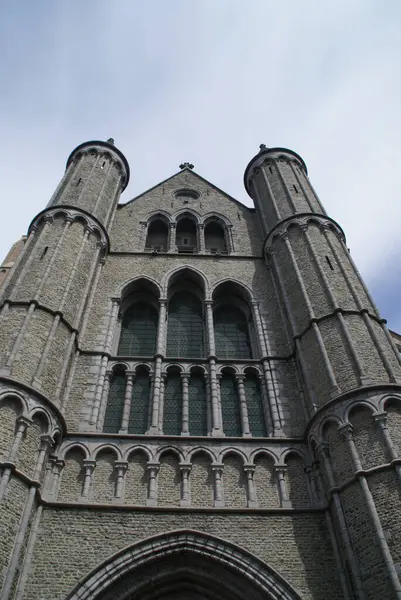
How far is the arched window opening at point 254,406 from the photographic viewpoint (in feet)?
35.3

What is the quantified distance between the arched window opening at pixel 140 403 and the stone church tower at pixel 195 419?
3 cm

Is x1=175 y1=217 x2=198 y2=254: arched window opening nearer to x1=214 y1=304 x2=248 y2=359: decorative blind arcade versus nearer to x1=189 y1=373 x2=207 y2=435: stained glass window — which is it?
x1=214 y1=304 x2=248 y2=359: decorative blind arcade

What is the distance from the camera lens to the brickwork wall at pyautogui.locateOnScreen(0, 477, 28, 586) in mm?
7441

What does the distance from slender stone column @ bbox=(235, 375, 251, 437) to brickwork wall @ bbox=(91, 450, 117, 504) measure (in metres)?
2.46

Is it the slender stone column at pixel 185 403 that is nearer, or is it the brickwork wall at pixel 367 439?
the brickwork wall at pixel 367 439

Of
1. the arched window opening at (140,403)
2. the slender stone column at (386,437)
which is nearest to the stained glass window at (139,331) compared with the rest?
the arched window opening at (140,403)

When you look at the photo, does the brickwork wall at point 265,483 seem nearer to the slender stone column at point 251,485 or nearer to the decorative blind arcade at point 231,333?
the slender stone column at point 251,485

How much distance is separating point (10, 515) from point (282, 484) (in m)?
4.24

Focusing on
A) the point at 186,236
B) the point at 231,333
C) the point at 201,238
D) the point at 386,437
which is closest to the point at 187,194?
the point at 186,236

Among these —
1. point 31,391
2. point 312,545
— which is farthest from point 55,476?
point 312,545

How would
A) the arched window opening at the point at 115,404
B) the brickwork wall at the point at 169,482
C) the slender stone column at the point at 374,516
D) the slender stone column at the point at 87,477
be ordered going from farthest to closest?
1. the arched window opening at the point at 115,404
2. the brickwork wall at the point at 169,482
3. the slender stone column at the point at 87,477
4. the slender stone column at the point at 374,516

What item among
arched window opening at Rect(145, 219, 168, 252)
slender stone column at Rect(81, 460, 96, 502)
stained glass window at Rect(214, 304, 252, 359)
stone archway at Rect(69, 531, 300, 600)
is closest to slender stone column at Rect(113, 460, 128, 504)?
slender stone column at Rect(81, 460, 96, 502)

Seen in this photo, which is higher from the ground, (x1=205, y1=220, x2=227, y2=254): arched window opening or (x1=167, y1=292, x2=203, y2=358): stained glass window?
(x1=205, y1=220, x2=227, y2=254): arched window opening

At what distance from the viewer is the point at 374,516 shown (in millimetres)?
7797
